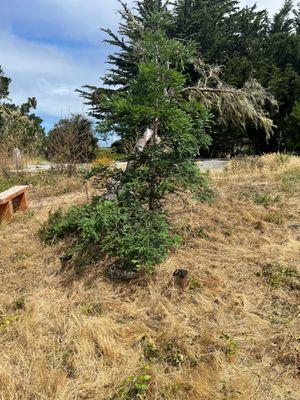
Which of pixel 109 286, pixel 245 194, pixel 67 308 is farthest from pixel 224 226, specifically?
pixel 67 308

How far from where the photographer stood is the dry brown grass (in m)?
2.02

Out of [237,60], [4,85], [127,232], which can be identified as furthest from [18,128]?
[127,232]

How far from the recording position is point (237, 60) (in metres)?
13.1

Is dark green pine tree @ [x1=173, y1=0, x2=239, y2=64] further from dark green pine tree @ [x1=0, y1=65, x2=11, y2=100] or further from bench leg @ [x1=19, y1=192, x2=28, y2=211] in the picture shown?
bench leg @ [x1=19, y1=192, x2=28, y2=211]

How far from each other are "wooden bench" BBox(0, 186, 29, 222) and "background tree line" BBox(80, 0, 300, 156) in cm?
728

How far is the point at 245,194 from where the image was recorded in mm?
5594

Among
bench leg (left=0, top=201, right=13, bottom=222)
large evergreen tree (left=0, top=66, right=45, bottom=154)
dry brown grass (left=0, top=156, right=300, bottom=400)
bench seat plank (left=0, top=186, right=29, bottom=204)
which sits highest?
large evergreen tree (left=0, top=66, right=45, bottom=154)

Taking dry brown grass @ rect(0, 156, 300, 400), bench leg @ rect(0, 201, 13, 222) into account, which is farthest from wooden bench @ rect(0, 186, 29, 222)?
dry brown grass @ rect(0, 156, 300, 400)

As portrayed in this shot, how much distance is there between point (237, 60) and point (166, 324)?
12514mm

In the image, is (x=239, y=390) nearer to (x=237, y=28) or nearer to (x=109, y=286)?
(x=109, y=286)

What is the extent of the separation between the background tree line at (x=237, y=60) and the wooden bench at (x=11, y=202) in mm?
Result: 7277

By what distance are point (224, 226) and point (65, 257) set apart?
6.46ft

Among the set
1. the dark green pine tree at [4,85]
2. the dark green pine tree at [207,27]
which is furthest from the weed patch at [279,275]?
the dark green pine tree at [4,85]

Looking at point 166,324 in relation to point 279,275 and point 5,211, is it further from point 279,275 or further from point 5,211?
point 5,211
